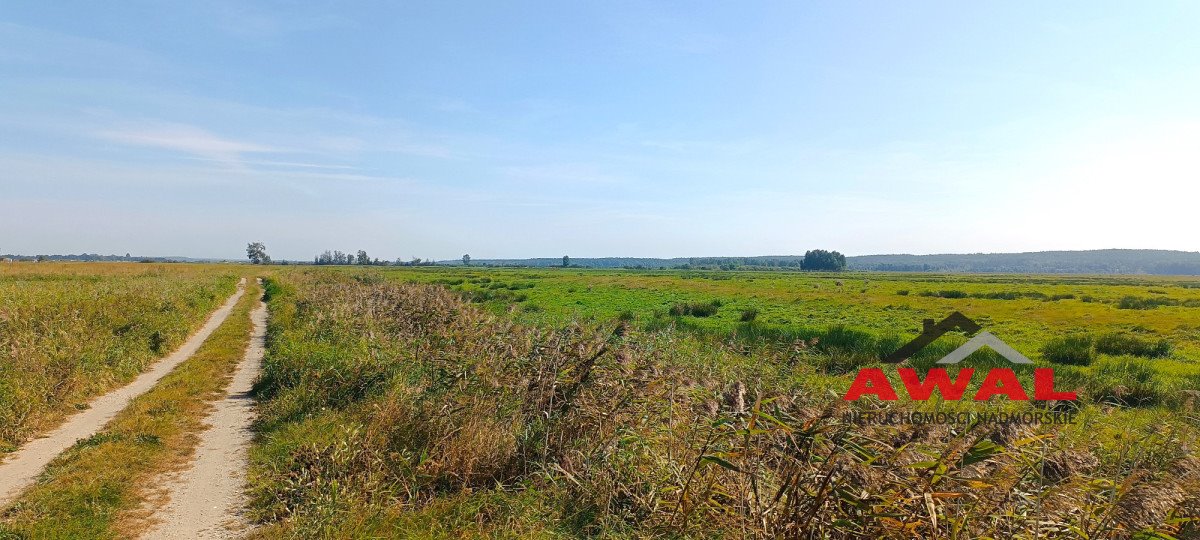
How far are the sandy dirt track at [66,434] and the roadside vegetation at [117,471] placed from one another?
0.19 meters

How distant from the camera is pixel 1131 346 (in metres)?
18.1

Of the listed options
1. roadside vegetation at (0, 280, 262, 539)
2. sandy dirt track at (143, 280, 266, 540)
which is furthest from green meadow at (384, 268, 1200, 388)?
roadside vegetation at (0, 280, 262, 539)

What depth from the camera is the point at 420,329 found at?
13875 mm

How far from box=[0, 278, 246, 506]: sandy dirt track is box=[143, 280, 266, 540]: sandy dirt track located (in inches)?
62.0

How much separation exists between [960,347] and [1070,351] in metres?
2.93

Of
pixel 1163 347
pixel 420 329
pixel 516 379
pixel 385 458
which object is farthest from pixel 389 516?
pixel 1163 347

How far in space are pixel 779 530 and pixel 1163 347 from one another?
22643 millimetres

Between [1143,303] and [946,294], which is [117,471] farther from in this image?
[946,294]

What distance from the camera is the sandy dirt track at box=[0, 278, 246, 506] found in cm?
666

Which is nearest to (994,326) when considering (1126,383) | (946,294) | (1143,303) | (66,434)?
(1126,383)

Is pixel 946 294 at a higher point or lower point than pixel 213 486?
lower

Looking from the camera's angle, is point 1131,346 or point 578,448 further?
point 1131,346

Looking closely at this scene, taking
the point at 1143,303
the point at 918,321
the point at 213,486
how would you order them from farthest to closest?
the point at 1143,303 → the point at 918,321 → the point at 213,486

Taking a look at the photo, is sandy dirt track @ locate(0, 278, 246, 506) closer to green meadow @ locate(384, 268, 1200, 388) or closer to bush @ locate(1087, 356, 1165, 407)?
green meadow @ locate(384, 268, 1200, 388)
